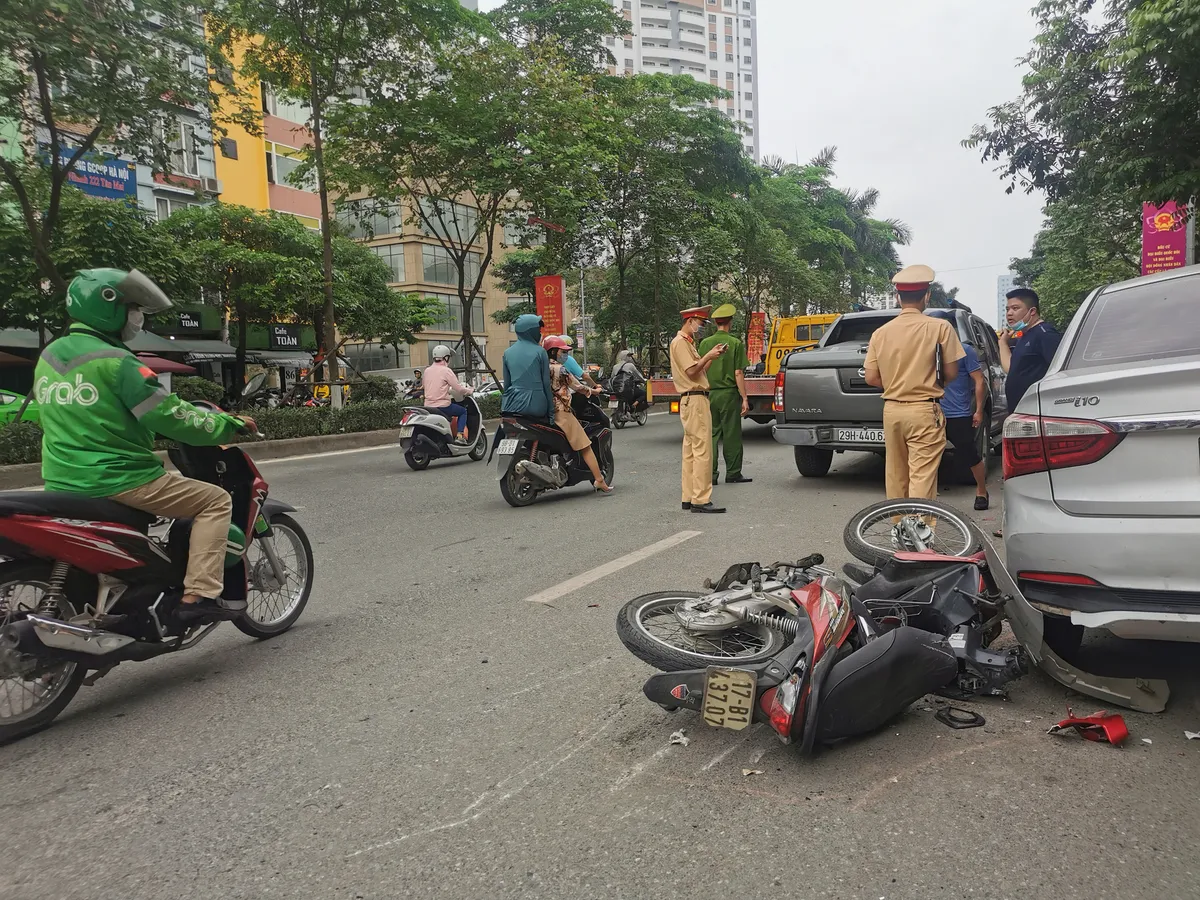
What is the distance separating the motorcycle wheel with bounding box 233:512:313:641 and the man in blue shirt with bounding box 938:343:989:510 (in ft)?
17.6

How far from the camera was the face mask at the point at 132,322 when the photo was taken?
341 centimetres

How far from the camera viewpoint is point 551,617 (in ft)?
14.5

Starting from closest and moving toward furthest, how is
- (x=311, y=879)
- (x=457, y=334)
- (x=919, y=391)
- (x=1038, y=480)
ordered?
(x=311, y=879), (x=1038, y=480), (x=919, y=391), (x=457, y=334)

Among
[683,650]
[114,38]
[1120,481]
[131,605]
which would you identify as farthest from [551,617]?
[114,38]

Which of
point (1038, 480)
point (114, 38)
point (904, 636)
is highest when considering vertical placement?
point (114, 38)

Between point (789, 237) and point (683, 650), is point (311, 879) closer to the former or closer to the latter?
point (683, 650)

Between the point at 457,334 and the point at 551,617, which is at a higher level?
the point at 457,334

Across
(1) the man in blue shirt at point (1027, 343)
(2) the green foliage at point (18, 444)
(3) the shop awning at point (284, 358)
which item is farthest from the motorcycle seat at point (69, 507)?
(3) the shop awning at point (284, 358)

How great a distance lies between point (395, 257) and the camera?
151 ft

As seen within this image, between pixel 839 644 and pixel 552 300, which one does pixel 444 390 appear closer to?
pixel 839 644

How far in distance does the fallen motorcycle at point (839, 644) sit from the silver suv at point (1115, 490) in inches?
8.1

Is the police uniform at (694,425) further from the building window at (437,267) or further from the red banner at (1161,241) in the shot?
the building window at (437,267)

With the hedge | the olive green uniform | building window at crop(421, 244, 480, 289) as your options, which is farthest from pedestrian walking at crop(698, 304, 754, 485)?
building window at crop(421, 244, 480, 289)

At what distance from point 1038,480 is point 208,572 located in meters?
3.22
